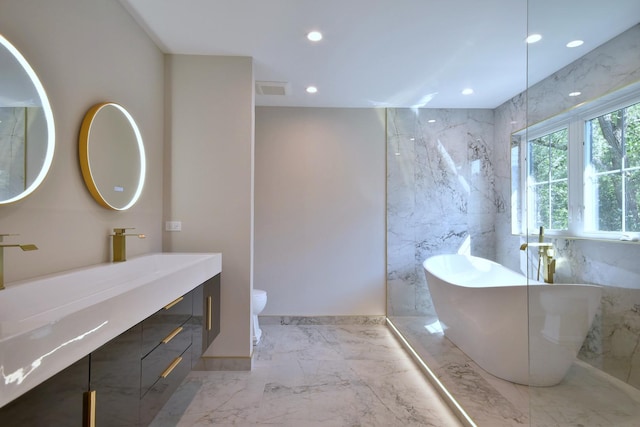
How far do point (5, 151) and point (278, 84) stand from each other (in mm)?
2215

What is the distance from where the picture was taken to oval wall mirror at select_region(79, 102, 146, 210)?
1.71 metres

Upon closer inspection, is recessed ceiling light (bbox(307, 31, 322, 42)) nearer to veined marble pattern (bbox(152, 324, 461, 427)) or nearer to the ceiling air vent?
the ceiling air vent

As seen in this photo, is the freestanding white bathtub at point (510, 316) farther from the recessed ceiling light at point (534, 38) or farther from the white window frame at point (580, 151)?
the recessed ceiling light at point (534, 38)

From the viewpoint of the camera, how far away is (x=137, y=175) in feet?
7.18

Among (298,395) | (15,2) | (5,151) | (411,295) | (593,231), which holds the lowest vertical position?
(298,395)

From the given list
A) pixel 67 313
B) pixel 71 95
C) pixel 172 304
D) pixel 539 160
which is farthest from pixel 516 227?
pixel 71 95

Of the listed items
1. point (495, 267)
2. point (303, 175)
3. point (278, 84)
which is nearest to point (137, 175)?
point (278, 84)

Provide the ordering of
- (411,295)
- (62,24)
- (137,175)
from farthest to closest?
(411,295) → (137,175) → (62,24)

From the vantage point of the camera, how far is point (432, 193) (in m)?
3.25

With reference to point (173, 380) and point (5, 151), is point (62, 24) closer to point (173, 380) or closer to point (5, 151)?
point (5, 151)

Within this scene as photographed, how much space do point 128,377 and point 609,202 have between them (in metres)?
1.80

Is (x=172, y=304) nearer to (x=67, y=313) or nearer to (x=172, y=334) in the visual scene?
(x=172, y=334)

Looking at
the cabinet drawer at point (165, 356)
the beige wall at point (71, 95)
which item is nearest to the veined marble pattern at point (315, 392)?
the cabinet drawer at point (165, 356)

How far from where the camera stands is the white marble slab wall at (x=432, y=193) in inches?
111
